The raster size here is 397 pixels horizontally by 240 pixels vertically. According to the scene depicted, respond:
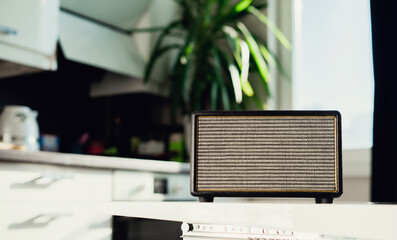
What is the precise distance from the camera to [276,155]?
0.64 m

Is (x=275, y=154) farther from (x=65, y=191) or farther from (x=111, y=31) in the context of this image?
(x=111, y=31)

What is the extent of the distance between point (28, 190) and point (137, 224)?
20.7 inches

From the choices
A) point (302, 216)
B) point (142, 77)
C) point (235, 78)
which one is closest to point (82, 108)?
point (142, 77)

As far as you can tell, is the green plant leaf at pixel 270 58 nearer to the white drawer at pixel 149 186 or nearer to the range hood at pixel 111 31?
the range hood at pixel 111 31

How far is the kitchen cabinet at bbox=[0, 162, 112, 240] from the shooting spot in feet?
4.33

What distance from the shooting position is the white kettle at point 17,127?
1859 mm

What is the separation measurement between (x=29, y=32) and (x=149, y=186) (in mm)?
735

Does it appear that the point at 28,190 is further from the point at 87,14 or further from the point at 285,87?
the point at 285,87

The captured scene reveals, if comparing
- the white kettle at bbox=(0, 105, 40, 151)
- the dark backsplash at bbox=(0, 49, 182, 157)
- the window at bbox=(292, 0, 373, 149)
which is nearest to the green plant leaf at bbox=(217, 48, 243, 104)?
the window at bbox=(292, 0, 373, 149)

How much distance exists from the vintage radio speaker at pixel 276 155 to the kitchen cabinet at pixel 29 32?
1.25 meters

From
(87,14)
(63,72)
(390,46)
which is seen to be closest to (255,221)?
(390,46)

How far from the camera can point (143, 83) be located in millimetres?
2381

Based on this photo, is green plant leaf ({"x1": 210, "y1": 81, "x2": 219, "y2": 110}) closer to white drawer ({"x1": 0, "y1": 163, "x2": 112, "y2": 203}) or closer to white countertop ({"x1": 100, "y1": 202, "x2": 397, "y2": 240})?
white drawer ({"x1": 0, "y1": 163, "x2": 112, "y2": 203})

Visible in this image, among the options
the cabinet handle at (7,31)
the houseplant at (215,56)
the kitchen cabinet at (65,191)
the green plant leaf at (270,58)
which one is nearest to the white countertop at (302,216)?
the kitchen cabinet at (65,191)
